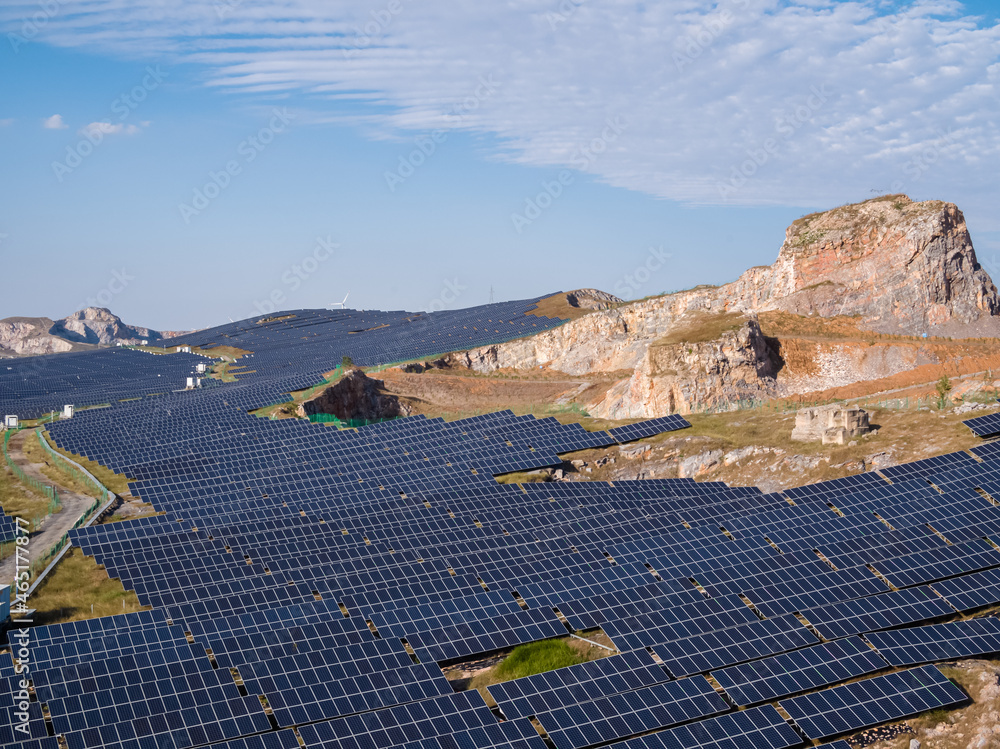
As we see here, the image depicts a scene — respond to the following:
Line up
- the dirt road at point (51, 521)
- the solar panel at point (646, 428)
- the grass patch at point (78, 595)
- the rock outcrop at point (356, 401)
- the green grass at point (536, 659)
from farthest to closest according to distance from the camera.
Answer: the rock outcrop at point (356, 401) < the solar panel at point (646, 428) < the dirt road at point (51, 521) < the grass patch at point (78, 595) < the green grass at point (536, 659)

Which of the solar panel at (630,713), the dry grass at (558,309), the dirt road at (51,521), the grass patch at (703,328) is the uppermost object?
the dry grass at (558,309)

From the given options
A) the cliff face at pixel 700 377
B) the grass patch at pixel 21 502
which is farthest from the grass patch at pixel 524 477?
the grass patch at pixel 21 502

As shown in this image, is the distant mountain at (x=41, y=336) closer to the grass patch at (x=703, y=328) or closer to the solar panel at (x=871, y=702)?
the grass patch at (x=703, y=328)

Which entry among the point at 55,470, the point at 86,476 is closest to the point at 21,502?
the point at 86,476

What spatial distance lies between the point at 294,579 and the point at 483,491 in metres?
11.2

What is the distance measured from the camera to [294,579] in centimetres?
3114

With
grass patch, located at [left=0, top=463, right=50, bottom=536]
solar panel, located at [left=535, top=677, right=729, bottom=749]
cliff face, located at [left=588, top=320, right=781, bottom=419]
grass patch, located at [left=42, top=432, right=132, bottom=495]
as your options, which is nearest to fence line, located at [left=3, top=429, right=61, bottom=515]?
grass patch, located at [left=0, top=463, right=50, bottom=536]

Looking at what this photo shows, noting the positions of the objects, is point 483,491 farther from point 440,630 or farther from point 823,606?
point 823,606

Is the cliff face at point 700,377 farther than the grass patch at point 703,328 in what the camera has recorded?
No

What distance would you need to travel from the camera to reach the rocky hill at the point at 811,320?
62344 millimetres

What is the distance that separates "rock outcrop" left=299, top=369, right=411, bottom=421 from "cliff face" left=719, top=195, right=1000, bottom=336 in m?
34.6

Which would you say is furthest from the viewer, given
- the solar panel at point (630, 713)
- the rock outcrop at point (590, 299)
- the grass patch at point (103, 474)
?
the rock outcrop at point (590, 299)

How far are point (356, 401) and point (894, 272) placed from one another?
4621cm

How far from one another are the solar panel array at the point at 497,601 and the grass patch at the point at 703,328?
2000cm
